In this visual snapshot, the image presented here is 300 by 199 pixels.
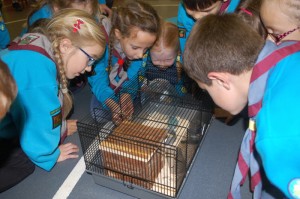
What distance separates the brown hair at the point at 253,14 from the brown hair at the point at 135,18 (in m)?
0.46

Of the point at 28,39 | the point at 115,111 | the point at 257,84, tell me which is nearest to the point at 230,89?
the point at 257,84

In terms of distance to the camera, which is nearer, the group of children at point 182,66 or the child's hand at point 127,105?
the group of children at point 182,66

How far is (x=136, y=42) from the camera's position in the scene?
5.03ft

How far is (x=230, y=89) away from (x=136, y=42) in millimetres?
796

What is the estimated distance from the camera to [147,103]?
58.1 inches

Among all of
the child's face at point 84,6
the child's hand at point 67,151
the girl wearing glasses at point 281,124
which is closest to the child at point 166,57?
the child's face at point 84,6

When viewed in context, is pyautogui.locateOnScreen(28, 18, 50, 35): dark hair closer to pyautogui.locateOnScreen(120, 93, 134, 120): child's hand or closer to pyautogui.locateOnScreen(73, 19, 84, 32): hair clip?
pyautogui.locateOnScreen(73, 19, 84, 32): hair clip

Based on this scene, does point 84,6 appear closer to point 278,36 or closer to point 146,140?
point 146,140

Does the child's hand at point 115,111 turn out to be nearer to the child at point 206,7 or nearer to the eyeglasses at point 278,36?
the child at point 206,7

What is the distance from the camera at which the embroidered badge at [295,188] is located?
66 cm

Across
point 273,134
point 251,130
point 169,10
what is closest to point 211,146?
point 251,130

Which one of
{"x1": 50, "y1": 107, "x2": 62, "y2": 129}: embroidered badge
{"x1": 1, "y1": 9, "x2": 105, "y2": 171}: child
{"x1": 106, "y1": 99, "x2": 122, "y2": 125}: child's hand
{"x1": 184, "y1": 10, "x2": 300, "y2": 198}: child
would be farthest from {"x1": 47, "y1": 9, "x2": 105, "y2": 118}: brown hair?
{"x1": 184, "y1": 10, "x2": 300, "y2": 198}: child

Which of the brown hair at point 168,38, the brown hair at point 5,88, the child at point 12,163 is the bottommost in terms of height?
the child at point 12,163

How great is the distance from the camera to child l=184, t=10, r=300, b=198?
2.12ft
